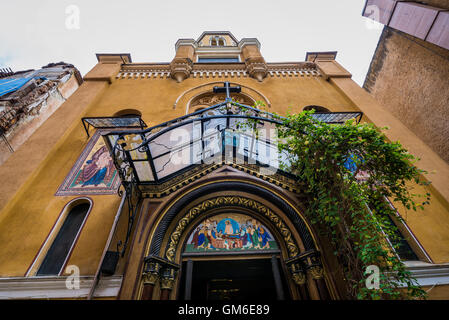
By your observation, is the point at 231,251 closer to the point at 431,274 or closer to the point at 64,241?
the point at 64,241

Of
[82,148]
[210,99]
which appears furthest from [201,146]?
[210,99]

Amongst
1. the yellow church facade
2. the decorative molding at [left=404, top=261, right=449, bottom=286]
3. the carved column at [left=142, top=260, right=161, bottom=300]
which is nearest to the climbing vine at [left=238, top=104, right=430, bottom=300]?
the decorative molding at [left=404, top=261, right=449, bottom=286]

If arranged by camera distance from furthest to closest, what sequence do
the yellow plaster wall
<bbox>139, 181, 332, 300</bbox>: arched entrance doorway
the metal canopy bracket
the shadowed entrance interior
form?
the metal canopy bracket → the yellow plaster wall → the shadowed entrance interior → <bbox>139, 181, 332, 300</bbox>: arched entrance doorway

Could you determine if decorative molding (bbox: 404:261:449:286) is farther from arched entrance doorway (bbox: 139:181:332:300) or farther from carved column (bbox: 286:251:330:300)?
arched entrance doorway (bbox: 139:181:332:300)

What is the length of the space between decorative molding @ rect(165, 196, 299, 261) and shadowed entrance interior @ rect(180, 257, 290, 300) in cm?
46

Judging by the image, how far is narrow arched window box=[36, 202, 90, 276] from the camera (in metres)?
4.72

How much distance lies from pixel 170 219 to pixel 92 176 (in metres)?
3.12

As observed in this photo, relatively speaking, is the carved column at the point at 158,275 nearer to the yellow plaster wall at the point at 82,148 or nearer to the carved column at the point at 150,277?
the carved column at the point at 150,277

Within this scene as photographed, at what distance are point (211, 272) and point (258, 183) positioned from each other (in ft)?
8.96

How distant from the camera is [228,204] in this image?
18.2ft

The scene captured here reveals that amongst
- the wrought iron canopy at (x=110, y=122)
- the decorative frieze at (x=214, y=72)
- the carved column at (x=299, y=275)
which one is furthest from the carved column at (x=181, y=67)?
the carved column at (x=299, y=275)
